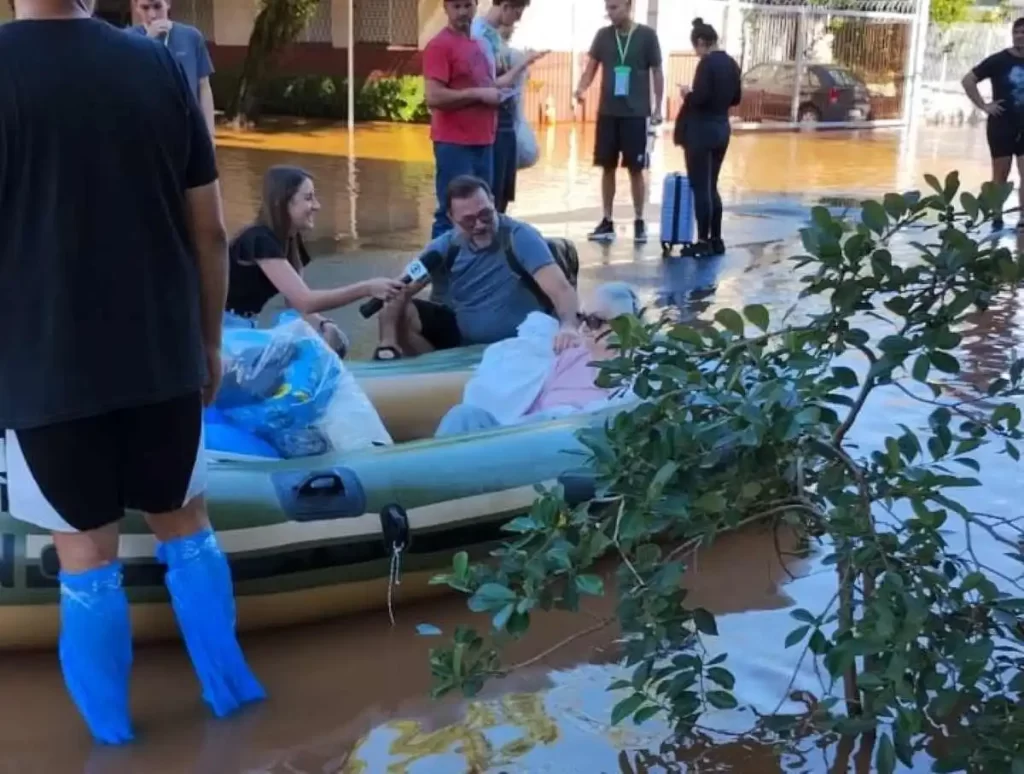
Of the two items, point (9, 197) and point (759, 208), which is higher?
point (9, 197)

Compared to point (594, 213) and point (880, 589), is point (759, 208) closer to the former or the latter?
point (594, 213)

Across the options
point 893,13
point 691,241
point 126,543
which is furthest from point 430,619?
point 893,13

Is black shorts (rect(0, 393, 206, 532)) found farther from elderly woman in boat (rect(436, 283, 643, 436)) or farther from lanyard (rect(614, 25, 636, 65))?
lanyard (rect(614, 25, 636, 65))

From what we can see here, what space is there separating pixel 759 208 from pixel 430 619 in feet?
30.3

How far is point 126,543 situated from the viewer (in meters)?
3.40

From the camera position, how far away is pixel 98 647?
305 centimetres

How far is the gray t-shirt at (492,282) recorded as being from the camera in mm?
5270

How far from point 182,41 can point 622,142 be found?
403cm

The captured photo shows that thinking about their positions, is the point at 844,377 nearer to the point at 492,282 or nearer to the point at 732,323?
the point at 732,323

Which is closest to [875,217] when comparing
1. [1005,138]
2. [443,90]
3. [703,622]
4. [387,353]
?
[703,622]

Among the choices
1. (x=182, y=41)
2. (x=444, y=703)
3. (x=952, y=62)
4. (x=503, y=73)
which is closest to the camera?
(x=444, y=703)

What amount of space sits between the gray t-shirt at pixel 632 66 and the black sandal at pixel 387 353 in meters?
4.58

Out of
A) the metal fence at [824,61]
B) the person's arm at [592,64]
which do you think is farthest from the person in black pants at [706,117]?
the metal fence at [824,61]

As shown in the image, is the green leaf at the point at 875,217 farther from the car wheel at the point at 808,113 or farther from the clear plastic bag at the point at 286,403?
the car wheel at the point at 808,113
